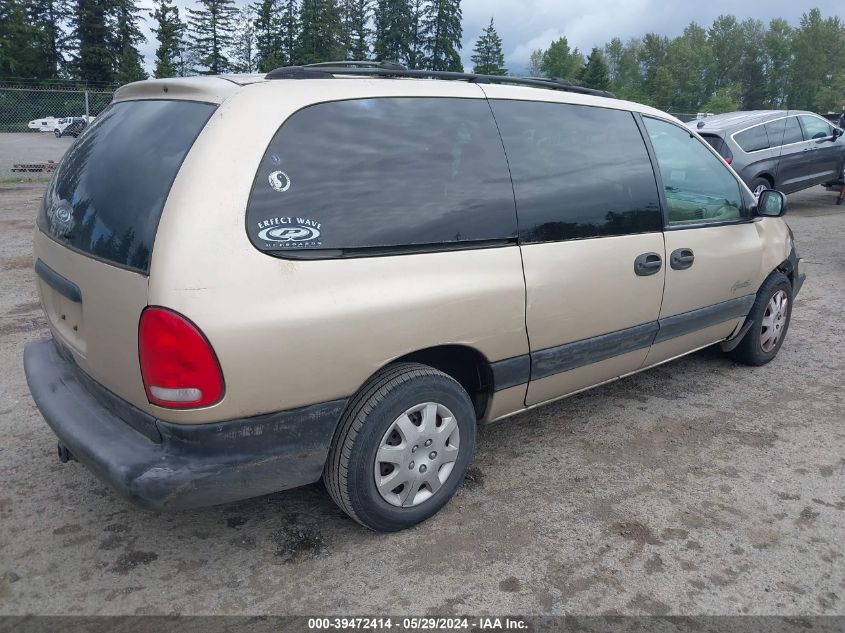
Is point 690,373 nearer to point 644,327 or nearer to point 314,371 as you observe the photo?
point 644,327

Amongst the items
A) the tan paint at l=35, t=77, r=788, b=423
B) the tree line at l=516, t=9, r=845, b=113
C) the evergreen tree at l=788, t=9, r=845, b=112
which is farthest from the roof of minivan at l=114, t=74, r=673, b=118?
the evergreen tree at l=788, t=9, r=845, b=112

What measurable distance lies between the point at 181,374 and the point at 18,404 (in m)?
2.38

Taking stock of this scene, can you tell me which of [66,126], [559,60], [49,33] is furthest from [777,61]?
[66,126]

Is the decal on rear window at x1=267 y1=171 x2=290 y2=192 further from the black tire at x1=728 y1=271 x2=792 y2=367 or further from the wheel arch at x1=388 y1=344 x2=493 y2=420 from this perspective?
the black tire at x1=728 y1=271 x2=792 y2=367

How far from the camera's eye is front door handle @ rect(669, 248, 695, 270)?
3725 mm

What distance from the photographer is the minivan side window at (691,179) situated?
382 cm

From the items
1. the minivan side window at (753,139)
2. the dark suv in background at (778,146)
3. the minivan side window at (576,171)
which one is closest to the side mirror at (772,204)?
the minivan side window at (576,171)

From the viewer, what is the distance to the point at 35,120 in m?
19.1

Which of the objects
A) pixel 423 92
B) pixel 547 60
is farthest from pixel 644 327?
pixel 547 60

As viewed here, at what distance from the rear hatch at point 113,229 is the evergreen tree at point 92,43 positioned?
60.9 meters

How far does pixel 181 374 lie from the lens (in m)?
2.22

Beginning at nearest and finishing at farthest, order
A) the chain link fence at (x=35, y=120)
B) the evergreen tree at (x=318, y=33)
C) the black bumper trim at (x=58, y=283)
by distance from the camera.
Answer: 1. the black bumper trim at (x=58, y=283)
2. the chain link fence at (x=35, y=120)
3. the evergreen tree at (x=318, y=33)

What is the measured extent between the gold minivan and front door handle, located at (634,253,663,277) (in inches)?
0.7

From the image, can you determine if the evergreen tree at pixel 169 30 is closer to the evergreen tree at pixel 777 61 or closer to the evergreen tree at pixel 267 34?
the evergreen tree at pixel 267 34
